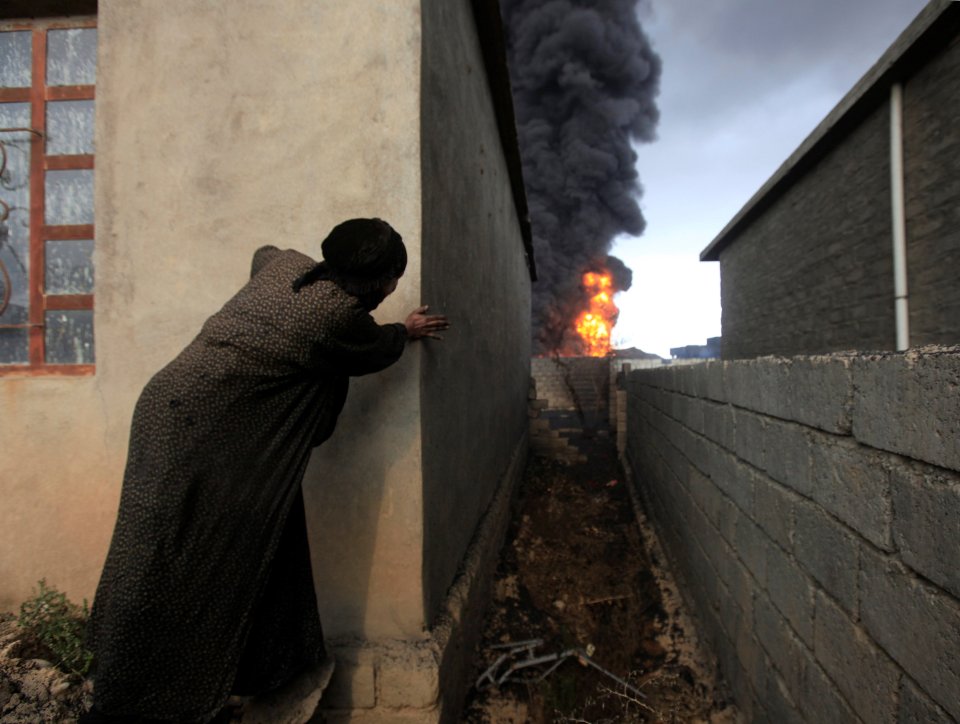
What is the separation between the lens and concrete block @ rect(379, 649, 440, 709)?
82.2 inches

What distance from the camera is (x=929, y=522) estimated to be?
3.74ft

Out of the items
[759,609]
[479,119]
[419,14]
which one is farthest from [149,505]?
[479,119]

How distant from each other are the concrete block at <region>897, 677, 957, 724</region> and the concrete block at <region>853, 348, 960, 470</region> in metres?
0.52

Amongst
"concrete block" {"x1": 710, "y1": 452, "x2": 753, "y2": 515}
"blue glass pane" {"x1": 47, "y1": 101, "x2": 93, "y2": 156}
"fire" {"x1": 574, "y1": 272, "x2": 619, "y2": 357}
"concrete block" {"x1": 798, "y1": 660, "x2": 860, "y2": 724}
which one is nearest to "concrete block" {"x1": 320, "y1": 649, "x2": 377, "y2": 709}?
"concrete block" {"x1": 798, "y1": 660, "x2": 860, "y2": 724}

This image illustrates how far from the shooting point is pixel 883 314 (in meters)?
6.32

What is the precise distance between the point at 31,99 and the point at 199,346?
210cm

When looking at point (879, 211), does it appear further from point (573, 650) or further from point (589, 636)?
point (573, 650)

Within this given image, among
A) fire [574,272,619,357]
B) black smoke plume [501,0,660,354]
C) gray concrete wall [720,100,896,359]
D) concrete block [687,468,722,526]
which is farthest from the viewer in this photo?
fire [574,272,619,357]

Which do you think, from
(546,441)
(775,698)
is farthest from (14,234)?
(546,441)

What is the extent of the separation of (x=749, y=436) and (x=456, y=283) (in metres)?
1.70

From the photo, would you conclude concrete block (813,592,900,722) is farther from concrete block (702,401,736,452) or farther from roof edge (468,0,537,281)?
roof edge (468,0,537,281)

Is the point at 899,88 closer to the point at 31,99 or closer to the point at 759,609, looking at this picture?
the point at 759,609

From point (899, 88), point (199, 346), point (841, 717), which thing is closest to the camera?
point (841, 717)

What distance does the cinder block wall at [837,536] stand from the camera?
112 cm
